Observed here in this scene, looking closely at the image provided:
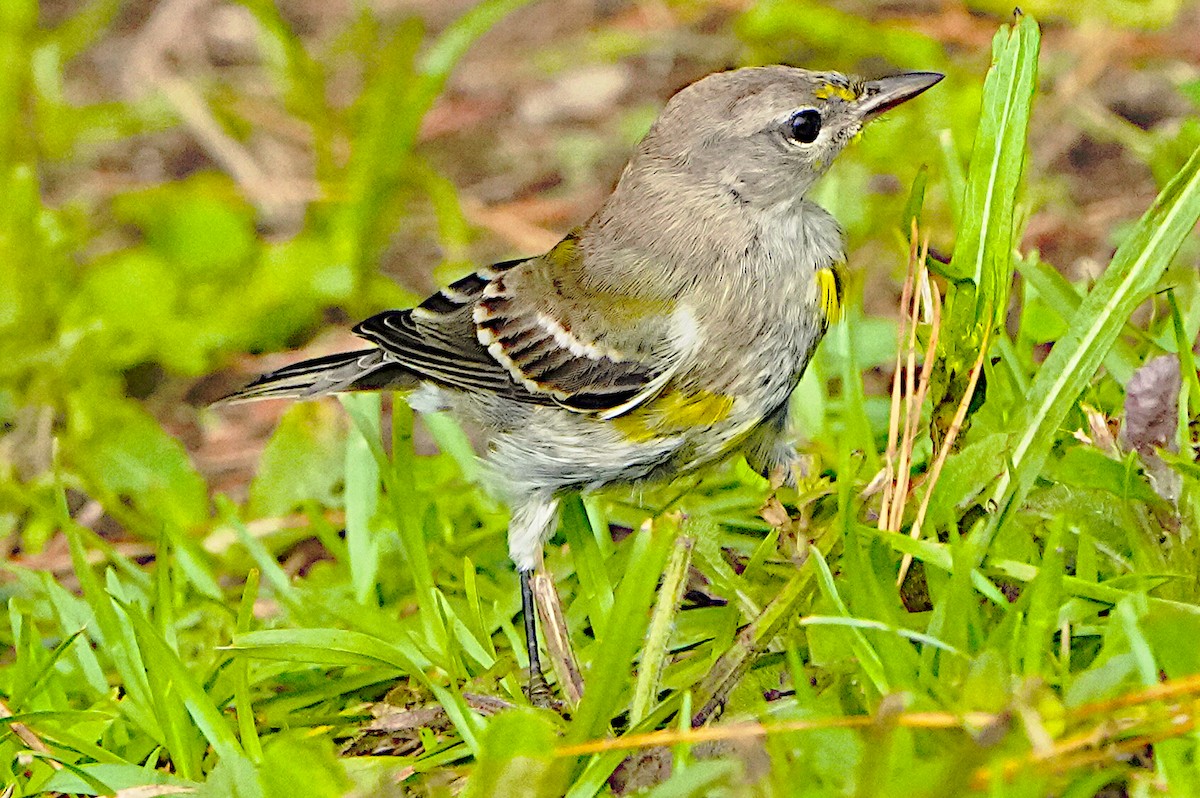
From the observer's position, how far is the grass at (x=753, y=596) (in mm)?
2430

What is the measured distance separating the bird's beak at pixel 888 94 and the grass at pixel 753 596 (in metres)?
0.29

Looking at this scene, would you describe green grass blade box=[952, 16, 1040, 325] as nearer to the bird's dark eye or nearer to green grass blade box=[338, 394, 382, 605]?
the bird's dark eye

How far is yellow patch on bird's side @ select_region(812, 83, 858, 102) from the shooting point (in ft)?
11.6

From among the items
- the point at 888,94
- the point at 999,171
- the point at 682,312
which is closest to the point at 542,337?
the point at 682,312

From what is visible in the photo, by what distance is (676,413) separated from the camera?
3393mm

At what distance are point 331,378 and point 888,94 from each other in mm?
1872

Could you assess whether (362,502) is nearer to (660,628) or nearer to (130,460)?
(130,460)

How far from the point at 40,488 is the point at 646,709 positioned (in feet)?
8.93

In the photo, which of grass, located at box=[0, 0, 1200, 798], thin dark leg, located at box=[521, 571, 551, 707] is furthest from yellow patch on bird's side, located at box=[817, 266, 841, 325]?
thin dark leg, located at box=[521, 571, 551, 707]

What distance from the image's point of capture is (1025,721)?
7.18 ft

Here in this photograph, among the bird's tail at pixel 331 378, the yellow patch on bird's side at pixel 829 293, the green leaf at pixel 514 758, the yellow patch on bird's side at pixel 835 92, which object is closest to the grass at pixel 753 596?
the green leaf at pixel 514 758

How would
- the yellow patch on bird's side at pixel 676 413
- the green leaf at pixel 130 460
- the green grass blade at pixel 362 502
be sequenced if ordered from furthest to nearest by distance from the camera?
the green leaf at pixel 130 460 → the green grass blade at pixel 362 502 → the yellow patch on bird's side at pixel 676 413

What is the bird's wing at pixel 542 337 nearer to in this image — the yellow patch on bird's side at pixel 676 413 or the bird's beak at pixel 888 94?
the yellow patch on bird's side at pixel 676 413

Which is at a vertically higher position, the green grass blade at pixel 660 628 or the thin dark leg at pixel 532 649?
the green grass blade at pixel 660 628
